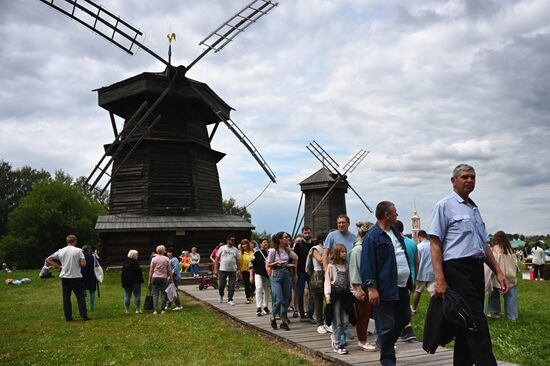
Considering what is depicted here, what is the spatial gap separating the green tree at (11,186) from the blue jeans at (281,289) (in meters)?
67.9

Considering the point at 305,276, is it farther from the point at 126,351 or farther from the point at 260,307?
the point at 126,351

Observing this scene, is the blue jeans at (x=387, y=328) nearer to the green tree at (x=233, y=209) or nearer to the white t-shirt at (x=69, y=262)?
the white t-shirt at (x=69, y=262)

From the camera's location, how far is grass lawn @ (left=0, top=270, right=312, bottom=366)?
23.4ft

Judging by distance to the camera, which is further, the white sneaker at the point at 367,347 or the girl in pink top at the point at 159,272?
the girl in pink top at the point at 159,272

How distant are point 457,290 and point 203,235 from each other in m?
23.0

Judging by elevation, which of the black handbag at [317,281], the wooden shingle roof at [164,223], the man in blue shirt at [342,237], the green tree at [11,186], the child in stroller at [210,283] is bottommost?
the child in stroller at [210,283]

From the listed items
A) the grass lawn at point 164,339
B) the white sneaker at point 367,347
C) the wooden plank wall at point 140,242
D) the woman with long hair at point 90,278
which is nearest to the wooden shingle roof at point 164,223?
the wooden plank wall at point 140,242

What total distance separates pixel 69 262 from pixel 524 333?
10.2 meters

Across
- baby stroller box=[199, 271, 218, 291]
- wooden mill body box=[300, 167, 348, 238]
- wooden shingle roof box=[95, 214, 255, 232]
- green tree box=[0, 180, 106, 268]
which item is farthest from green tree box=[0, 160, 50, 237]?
baby stroller box=[199, 271, 218, 291]

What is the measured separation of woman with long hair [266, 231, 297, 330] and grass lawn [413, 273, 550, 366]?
8.45 feet

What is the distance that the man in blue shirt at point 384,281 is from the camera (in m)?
5.37

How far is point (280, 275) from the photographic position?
30.1 feet

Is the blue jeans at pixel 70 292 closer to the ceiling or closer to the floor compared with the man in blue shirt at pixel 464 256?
closer to the floor

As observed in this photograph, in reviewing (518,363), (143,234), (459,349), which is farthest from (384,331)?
(143,234)
